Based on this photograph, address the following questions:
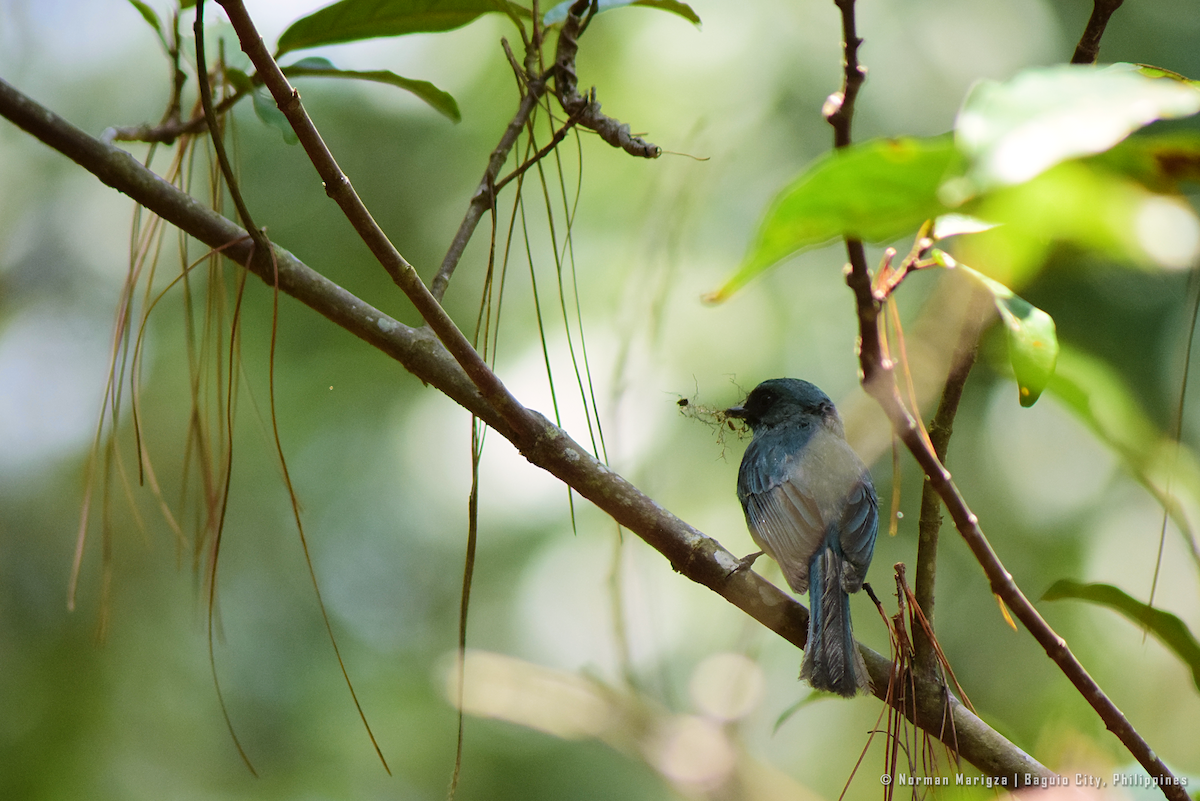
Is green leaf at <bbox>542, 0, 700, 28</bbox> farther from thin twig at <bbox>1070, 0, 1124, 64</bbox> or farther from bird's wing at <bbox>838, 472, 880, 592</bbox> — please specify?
bird's wing at <bbox>838, 472, 880, 592</bbox>

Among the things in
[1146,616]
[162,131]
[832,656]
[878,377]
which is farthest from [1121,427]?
[162,131]

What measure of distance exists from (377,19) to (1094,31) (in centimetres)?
144

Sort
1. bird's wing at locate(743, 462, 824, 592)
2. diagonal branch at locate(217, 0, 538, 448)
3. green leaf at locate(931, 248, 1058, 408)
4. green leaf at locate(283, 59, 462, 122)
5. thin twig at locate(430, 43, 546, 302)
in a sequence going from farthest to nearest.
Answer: bird's wing at locate(743, 462, 824, 592)
green leaf at locate(283, 59, 462, 122)
thin twig at locate(430, 43, 546, 302)
diagonal branch at locate(217, 0, 538, 448)
green leaf at locate(931, 248, 1058, 408)

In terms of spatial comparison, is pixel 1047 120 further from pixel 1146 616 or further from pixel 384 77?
pixel 384 77

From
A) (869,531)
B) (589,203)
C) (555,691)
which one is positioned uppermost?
(589,203)

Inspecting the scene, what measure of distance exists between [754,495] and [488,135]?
12.1ft

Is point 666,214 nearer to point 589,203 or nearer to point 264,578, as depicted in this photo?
point 589,203

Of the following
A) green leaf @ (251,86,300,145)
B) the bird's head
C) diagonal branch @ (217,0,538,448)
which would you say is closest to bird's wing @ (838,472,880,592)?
the bird's head

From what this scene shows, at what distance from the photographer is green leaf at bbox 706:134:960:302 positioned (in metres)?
0.56

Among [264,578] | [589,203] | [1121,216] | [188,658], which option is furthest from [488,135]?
[1121,216]

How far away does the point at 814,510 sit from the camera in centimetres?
278

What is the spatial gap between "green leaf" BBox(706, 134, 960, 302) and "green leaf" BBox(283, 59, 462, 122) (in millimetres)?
1715

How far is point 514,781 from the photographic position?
18.3ft

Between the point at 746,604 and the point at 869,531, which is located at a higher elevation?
the point at 869,531
